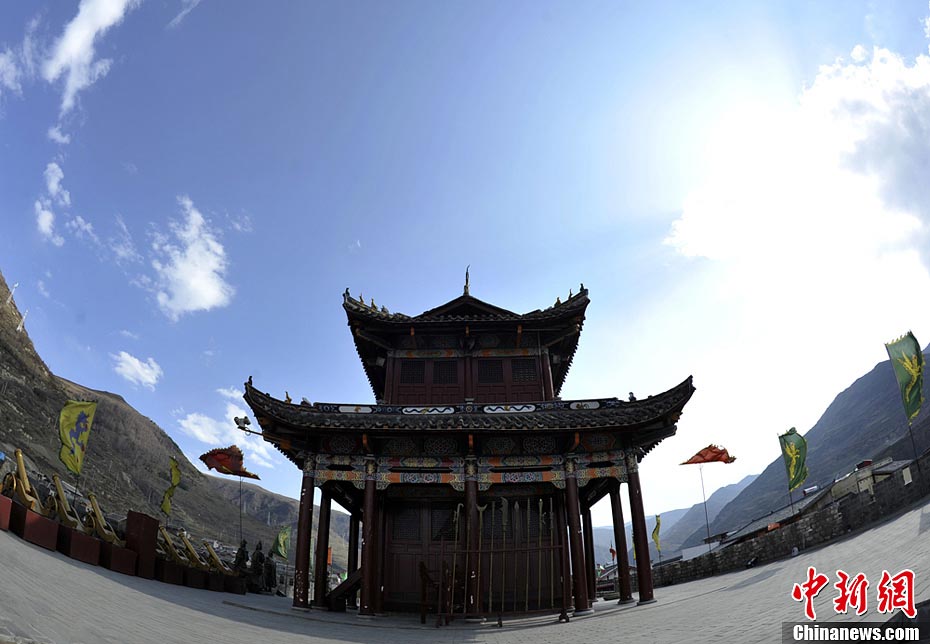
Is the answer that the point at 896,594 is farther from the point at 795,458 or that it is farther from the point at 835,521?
the point at 795,458

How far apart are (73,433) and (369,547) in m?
11.8

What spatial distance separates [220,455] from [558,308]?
1732cm

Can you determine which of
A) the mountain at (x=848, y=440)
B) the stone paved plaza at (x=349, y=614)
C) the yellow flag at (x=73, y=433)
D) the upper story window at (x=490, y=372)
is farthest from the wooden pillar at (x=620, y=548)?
the mountain at (x=848, y=440)

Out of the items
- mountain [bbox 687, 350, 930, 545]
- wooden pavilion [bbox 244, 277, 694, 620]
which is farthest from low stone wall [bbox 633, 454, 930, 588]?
mountain [bbox 687, 350, 930, 545]

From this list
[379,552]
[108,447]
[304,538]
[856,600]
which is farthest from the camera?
[108,447]

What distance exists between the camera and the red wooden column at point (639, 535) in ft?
47.6

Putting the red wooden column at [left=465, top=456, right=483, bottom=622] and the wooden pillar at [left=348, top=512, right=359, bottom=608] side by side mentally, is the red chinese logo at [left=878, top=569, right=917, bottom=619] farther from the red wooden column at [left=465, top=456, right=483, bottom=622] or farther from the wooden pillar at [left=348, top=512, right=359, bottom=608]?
the wooden pillar at [left=348, top=512, right=359, bottom=608]

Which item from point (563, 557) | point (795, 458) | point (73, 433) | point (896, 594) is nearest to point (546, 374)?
point (563, 557)

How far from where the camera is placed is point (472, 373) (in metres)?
20.4

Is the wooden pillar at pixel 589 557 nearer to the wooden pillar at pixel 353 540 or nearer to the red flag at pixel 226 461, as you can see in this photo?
the wooden pillar at pixel 353 540

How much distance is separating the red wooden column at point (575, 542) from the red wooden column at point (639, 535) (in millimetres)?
1526

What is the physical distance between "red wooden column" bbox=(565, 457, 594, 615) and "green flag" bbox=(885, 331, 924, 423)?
12329 mm

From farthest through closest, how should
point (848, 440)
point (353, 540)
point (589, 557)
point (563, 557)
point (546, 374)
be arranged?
point (848, 440)
point (546, 374)
point (353, 540)
point (589, 557)
point (563, 557)

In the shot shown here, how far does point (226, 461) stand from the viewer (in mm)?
24766
